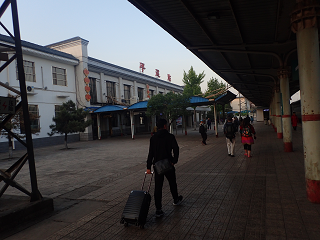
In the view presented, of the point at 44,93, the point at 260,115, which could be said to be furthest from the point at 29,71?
the point at 260,115

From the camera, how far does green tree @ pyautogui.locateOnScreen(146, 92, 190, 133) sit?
2198cm

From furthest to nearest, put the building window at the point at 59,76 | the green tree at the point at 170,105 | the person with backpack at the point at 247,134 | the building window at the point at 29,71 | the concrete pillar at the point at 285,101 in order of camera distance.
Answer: the building window at the point at 59,76 < the green tree at the point at 170,105 < the building window at the point at 29,71 < the concrete pillar at the point at 285,101 < the person with backpack at the point at 247,134

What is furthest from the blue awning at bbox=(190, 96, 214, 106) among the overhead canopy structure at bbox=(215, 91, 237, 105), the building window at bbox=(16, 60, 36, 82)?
the building window at bbox=(16, 60, 36, 82)

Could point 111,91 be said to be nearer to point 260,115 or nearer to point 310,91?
point 310,91

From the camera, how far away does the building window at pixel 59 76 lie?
2347cm

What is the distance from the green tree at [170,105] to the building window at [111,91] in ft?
30.8

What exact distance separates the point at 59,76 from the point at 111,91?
320 inches

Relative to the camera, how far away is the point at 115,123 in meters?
32.0

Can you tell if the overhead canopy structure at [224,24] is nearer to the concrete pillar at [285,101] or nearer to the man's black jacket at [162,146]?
the concrete pillar at [285,101]

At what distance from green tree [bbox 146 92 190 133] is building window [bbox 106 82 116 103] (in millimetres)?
9395

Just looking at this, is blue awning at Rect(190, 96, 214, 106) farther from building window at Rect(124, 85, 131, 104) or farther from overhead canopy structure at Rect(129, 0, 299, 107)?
building window at Rect(124, 85, 131, 104)

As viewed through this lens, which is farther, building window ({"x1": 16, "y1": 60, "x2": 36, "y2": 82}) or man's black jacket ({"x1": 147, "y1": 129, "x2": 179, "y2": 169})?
building window ({"x1": 16, "y1": 60, "x2": 36, "y2": 82})

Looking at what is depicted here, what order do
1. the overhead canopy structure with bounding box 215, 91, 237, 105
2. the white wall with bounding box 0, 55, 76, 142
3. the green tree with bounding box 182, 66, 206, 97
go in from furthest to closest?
the green tree with bounding box 182, 66, 206, 97, the white wall with bounding box 0, 55, 76, 142, the overhead canopy structure with bounding box 215, 91, 237, 105

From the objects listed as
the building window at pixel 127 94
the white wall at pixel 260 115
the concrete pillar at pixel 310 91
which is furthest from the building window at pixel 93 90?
the white wall at pixel 260 115
